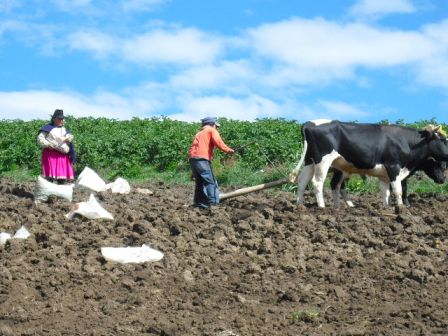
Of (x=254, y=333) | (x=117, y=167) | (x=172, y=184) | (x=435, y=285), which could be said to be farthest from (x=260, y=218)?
(x=117, y=167)

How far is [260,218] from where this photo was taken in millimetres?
10961

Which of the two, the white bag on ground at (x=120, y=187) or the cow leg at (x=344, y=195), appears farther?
the white bag on ground at (x=120, y=187)

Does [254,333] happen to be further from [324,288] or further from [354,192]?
[354,192]

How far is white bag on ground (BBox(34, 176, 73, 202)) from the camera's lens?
12969 millimetres

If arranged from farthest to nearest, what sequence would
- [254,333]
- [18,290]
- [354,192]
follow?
[354,192] → [18,290] → [254,333]

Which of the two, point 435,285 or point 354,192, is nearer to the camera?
point 435,285

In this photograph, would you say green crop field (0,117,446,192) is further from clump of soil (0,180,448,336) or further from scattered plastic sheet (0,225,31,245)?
scattered plastic sheet (0,225,31,245)

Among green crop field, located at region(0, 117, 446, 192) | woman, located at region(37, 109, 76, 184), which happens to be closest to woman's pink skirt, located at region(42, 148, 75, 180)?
woman, located at region(37, 109, 76, 184)

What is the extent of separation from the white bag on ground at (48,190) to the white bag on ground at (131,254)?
153 inches

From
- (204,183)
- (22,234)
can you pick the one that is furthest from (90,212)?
(204,183)

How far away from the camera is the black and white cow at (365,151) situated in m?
12.7

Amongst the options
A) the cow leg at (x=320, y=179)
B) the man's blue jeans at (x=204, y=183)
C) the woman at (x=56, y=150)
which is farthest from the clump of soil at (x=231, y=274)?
the woman at (x=56, y=150)

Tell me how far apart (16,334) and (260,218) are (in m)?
4.34

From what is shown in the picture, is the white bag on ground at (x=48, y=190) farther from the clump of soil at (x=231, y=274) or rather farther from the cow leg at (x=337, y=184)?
the cow leg at (x=337, y=184)
